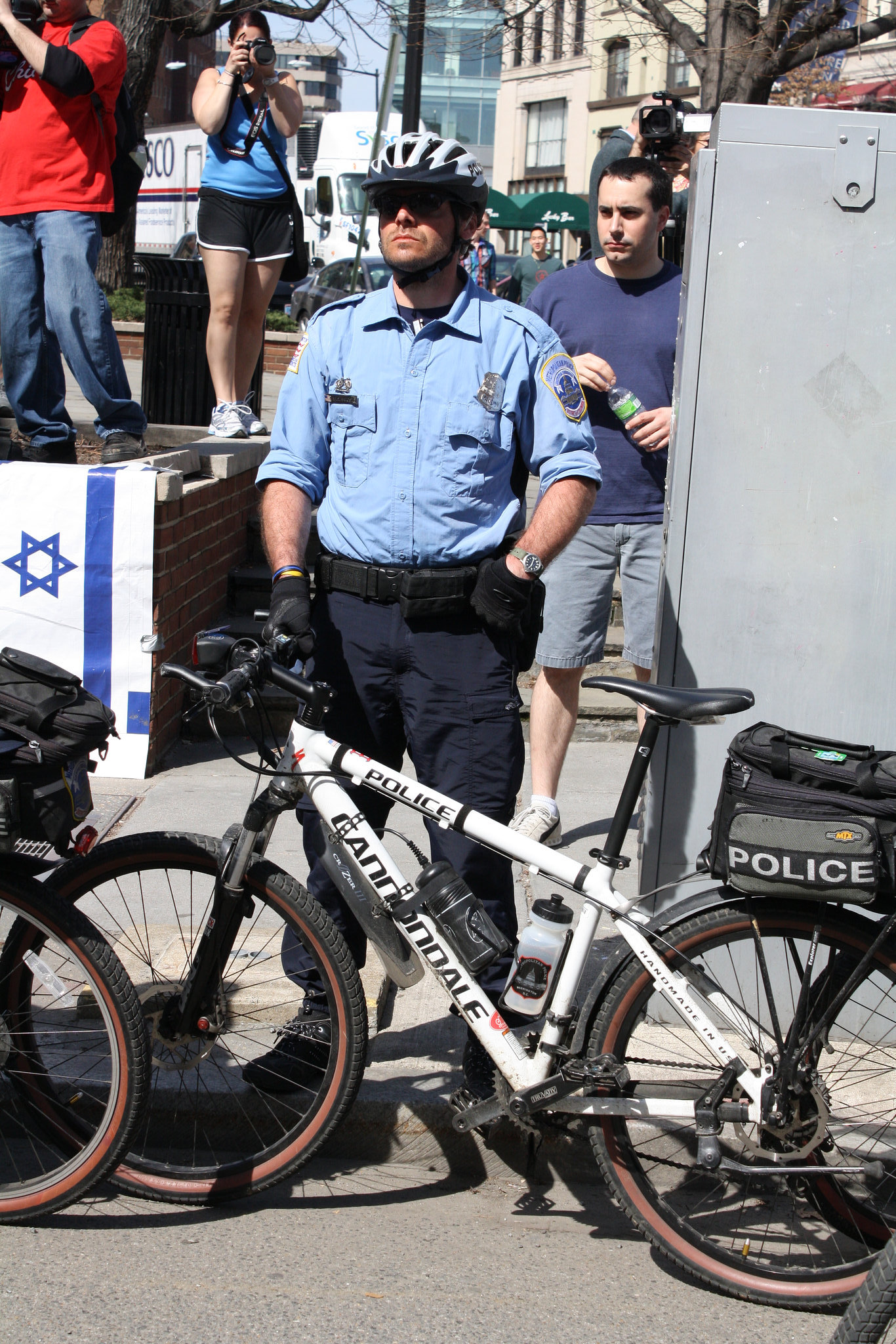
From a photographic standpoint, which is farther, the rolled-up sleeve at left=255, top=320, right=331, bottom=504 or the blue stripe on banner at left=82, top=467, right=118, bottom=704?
the blue stripe on banner at left=82, top=467, right=118, bottom=704

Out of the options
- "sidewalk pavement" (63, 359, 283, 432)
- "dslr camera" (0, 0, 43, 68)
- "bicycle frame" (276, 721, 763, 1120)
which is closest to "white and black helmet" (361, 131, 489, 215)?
"bicycle frame" (276, 721, 763, 1120)

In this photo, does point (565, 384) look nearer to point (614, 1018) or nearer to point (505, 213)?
point (614, 1018)

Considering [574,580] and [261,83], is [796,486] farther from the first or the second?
[261,83]

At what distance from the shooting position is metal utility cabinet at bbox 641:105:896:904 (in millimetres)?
3264

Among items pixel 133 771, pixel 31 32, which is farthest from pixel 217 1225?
pixel 31 32

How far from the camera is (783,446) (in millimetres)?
3363

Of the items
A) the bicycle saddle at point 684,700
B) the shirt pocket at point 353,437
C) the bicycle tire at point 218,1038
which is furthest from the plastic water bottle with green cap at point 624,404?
the bicycle tire at point 218,1038

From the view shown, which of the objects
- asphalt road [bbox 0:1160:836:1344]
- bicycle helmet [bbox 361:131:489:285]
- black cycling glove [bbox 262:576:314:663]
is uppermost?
bicycle helmet [bbox 361:131:489:285]

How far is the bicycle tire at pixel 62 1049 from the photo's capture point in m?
2.81

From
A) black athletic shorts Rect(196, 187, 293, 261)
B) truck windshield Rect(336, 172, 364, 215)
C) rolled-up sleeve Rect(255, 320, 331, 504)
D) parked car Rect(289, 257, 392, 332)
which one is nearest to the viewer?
rolled-up sleeve Rect(255, 320, 331, 504)

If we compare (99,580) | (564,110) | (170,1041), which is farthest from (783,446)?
(564,110)

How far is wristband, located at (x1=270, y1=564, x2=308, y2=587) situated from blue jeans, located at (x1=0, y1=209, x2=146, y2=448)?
273cm

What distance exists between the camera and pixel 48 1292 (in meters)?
2.64

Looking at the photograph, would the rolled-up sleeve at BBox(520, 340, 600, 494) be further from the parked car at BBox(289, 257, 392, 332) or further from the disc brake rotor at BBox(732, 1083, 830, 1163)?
the parked car at BBox(289, 257, 392, 332)
